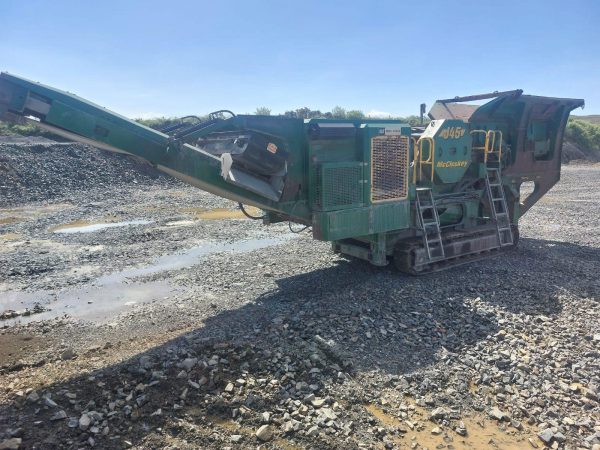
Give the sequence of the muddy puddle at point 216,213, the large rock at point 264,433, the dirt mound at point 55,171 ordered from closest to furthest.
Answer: the large rock at point 264,433, the muddy puddle at point 216,213, the dirt mound at point 55,171

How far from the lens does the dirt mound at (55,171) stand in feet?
64.0

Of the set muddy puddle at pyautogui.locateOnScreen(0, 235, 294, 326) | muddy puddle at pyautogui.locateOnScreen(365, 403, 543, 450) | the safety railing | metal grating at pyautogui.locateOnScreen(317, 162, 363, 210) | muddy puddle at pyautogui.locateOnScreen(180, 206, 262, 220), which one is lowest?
muddy puddle at pyautogui.locateOnScreen(365, 403, 543, 450)

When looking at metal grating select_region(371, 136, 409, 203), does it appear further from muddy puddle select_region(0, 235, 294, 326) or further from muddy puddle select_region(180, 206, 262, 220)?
muddy puddle select_region(180, 206, 262, 220)

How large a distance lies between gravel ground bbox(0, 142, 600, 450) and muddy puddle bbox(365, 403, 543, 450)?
0.02 m

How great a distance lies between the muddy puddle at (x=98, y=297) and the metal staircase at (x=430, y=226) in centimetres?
429

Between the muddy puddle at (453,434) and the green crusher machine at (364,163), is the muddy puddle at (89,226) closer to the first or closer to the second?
the green crusher machine at (364,163)

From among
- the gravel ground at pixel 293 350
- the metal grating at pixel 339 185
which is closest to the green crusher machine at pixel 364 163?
the metal grating at pixel 339 185

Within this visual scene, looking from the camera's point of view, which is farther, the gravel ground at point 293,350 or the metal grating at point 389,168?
the metal grating at point 389,168

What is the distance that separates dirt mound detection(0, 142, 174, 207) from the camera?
19516 mm

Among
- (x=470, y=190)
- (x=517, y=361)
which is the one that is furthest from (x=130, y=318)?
(x=470, y=190)

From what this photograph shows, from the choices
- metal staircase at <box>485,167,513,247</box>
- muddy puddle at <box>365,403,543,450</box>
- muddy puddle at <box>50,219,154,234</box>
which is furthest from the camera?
muddy puddle at <box>50,219,154,234</box>

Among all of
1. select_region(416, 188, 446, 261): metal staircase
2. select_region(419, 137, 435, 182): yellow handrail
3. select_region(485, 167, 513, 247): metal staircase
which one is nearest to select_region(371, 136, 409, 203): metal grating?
select_region(419, 137, 435, 182): yellow handrail

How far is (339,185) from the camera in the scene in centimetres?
697

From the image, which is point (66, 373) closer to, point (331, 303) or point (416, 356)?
point (331, 303)
